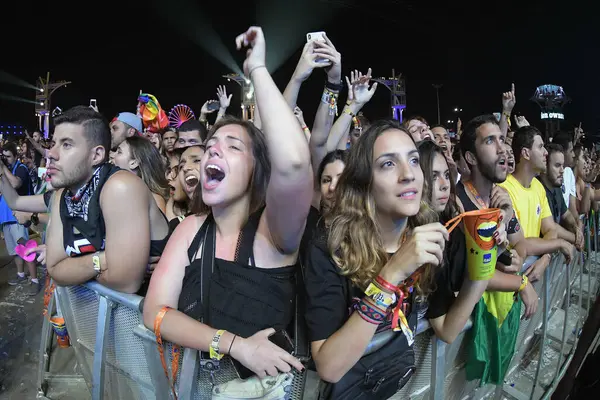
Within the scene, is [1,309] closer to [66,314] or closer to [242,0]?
[66,314]

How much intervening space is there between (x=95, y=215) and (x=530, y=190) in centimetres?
353

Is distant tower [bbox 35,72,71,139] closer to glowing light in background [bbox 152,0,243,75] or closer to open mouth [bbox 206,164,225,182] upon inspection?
glowing light in background [bbox 152,0,243,75]

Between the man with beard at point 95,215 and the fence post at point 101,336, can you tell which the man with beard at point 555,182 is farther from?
Result: the fence post at point 101,336

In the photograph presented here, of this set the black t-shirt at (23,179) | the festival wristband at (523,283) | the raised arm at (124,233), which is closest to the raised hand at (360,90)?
the festival wristband at (523,283)

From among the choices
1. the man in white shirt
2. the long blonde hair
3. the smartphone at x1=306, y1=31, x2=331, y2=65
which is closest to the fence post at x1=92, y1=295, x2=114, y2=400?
the long blonde hair

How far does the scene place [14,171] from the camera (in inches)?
261

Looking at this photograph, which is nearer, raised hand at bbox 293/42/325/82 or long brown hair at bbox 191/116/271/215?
long brown hair at bbox 191/116/271/215

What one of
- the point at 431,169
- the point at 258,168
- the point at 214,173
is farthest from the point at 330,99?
the point at 214,173

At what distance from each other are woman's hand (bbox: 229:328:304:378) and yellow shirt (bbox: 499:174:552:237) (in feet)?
8.63

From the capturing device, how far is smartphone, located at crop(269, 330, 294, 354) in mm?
1471

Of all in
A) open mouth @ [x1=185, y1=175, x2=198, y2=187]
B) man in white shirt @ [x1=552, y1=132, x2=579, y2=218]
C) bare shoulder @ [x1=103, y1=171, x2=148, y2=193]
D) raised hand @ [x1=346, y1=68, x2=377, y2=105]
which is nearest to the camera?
bare shoulder @ [x1=103, y1=171, x2=148, y2=193]

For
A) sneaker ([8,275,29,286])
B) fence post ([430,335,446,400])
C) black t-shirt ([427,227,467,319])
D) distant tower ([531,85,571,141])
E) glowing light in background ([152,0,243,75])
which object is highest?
glowing light in background ([152,0,243,75])

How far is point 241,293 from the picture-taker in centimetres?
149

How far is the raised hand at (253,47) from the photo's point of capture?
4.52ft
